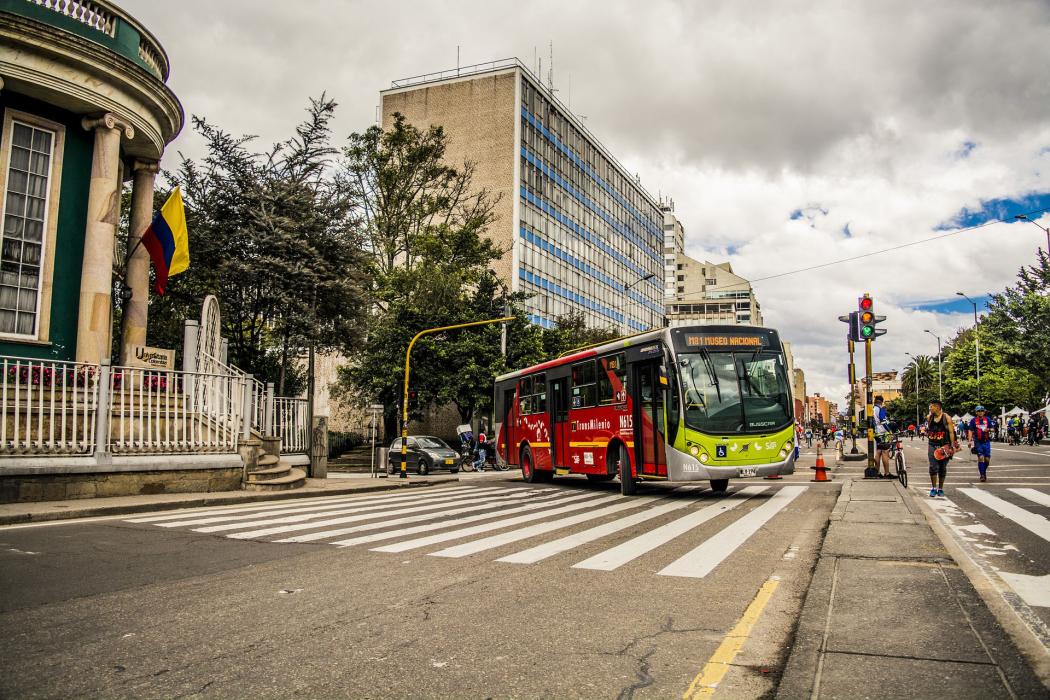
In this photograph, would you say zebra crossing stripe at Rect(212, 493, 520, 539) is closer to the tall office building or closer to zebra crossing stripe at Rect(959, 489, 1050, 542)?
zebra crossing stripe at Rect(959, 489, 1050, 542)

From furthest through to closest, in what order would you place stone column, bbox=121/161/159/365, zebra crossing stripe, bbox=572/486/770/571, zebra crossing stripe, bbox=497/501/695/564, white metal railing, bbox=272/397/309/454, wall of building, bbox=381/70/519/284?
wall of building, bbox=381/70/519/284 < white metal railing, bbox=272/397/309/454 < stone column, bbox=121/161/159/365 < zebra crossing stripe, bbox=497/501/695/564 < zebra crossing stripe, bbox=572/486/770/571

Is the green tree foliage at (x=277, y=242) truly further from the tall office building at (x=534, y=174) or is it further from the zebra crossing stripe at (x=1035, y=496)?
the tall office building at (x=534, y=174)

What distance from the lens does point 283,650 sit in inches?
166

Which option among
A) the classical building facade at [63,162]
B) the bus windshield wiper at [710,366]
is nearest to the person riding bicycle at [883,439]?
the bus windshield wiper at [710,366]

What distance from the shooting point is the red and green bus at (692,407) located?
13.9 meters

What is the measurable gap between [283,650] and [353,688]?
840 mm

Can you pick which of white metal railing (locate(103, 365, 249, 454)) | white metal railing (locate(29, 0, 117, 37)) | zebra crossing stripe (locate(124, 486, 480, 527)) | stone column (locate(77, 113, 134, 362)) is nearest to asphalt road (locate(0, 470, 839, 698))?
zebra crossing stripe (locate(124, 486, 480, 527))

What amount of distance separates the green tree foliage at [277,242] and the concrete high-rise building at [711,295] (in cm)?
10230

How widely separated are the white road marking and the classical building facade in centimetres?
1647

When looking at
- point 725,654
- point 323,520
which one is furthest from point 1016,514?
point 323,520

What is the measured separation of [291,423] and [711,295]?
110220mm

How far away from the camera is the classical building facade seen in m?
14.9

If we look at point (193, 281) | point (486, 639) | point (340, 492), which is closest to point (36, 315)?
point (193, 281)

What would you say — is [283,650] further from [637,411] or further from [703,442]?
[637,411]
